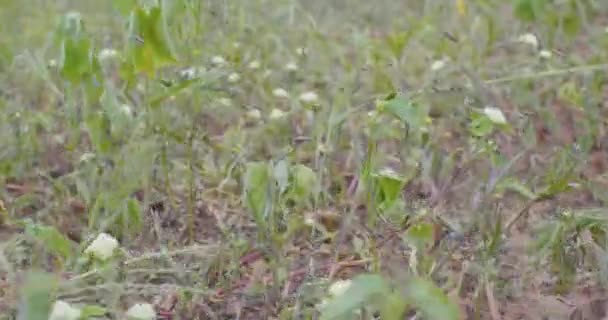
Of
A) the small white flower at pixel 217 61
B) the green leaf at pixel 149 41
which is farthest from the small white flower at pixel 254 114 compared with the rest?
the green leaf at pixel 149 41

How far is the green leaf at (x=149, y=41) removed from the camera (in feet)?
5.00

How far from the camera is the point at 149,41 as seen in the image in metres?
1.57

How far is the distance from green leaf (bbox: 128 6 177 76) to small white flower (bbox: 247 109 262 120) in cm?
66

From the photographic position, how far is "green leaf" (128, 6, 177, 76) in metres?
1.52

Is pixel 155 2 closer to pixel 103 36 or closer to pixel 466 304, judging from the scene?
pixel 466 304

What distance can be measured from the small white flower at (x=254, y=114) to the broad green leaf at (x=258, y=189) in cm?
82

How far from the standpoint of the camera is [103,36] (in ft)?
10.0

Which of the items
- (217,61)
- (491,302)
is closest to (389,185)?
(491,302)

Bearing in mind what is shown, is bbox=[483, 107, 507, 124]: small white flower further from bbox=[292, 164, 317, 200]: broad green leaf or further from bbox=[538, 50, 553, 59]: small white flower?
bbox=[538, 50, 553, 59]: small white flower

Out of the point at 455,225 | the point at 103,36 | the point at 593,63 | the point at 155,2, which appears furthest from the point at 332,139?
the point at 103,36

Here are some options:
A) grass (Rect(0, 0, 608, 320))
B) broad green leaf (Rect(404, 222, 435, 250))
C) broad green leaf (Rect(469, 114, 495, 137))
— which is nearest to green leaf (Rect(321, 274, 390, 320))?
grass (Rect(0, 0, 608, 320))

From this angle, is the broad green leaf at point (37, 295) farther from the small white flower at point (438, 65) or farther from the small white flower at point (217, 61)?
the small white flower at point (438, 65)

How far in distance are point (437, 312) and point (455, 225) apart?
2.05ft

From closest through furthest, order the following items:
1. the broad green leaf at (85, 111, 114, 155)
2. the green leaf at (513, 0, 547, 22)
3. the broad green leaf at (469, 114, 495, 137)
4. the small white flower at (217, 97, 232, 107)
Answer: the broad green leaf at (469, 114, 495, 137), the broad green leaf at (85, 111, 114, 155), the small white flower at (217, 97, 232, 107), the green leaf at (513, 0, 547, 22)
